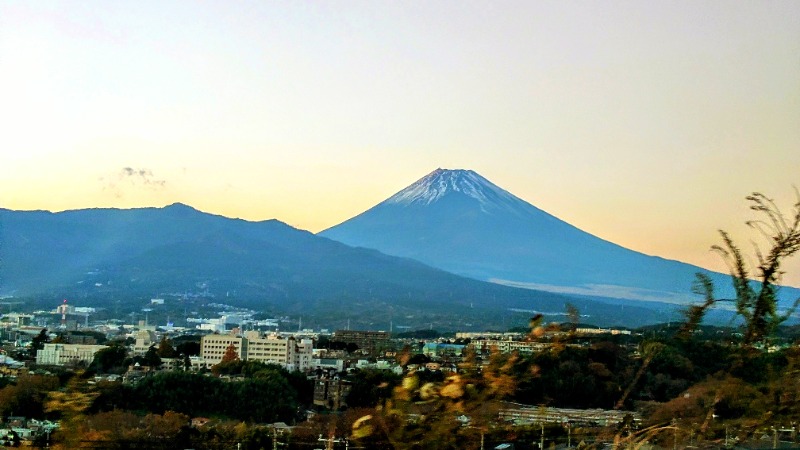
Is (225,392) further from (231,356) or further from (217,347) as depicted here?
(217,347)

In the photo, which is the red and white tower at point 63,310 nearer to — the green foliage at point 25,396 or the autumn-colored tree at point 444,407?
the green foliage at point 25,396

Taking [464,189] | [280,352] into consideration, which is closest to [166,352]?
[280,352]

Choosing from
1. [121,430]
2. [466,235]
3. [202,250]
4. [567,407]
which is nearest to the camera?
[121,430]

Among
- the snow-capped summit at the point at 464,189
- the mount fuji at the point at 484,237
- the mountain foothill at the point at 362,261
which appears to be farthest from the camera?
the snow-capped summit at the point at 464,189

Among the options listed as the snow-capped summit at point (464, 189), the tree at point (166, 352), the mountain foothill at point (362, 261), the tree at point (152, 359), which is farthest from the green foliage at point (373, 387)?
the snow-capped summit at point (464, 189)

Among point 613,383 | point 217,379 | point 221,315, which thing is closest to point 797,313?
point 613,383

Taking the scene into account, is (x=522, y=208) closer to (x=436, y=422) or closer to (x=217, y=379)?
(x=217, y=379)

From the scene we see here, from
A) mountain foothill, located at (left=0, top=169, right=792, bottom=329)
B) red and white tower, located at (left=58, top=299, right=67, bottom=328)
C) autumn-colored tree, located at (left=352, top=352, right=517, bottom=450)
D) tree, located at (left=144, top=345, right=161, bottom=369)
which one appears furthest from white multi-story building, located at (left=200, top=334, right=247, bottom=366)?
autumn-colored tree, located at (left=352, top=352, right=517, bottom=450)
